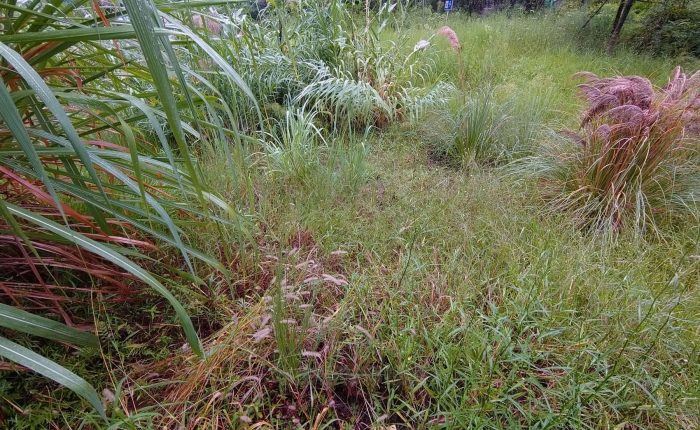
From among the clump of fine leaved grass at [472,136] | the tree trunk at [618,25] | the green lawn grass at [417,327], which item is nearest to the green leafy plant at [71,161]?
the green lawn grass at [417,327]

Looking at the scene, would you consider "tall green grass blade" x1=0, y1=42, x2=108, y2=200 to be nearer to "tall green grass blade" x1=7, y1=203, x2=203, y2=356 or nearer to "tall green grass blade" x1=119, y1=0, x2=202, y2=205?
"tall green grass blade" x1=119, y1=0, x2=202, y2=205

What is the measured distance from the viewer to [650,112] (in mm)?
1799

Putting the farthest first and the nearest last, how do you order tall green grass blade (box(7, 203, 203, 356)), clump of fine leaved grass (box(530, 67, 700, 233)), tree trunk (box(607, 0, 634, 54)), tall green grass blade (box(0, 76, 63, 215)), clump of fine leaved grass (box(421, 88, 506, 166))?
tree trunk (box(607, 0, 634, 54))
clump of fine leaved grass (box(421, 88, 506, 166))
clump of fine leaved grass (box(530, 67, 700, 233))
tall green grass blade (box(7, 203, 203, 356))
tall green grass blade (box(0, 76, 63, 215))

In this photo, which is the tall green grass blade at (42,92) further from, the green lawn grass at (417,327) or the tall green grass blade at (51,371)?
the green lawn grass at (417,327)

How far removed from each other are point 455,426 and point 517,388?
23 cm

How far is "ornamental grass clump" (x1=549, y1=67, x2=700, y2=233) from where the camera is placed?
175cm

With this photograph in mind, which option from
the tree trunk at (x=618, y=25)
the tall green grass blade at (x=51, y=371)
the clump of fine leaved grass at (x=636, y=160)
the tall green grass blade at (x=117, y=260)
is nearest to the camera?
the tall green grass blade at (x=51, y=371)

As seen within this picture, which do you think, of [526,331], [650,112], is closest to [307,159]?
[526,331]

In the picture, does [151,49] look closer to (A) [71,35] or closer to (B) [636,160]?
(A) [71,35]

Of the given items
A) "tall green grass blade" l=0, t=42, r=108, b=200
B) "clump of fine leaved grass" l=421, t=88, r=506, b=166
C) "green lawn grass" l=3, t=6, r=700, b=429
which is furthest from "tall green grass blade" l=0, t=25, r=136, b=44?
"clump of fine leaved grass" l=421, t=88, r=506, b=166

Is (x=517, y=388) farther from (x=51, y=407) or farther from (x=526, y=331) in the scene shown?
(x=51, y=407)

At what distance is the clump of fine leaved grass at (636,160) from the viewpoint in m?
1.75

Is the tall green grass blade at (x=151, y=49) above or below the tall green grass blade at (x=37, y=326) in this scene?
above

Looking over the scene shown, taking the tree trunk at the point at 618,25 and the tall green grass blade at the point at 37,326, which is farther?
the tree trunk at the point at 618,25
